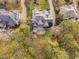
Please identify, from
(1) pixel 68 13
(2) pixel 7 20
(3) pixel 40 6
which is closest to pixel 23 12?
(3) pixel 40 6

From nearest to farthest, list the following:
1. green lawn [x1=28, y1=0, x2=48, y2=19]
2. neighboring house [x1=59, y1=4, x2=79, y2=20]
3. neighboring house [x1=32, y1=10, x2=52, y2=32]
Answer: neighboring house [x1=32, y1=10, x2=52, y2=32], neighboring house [x1=59, y1=4, x2=79, y2=20], green lawn [x1=28, y1=0, x2=48, y2=19]

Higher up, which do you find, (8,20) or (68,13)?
(68,13)

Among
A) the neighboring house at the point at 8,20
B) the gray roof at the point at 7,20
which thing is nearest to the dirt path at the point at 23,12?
the neighboring house at the point at 8,20

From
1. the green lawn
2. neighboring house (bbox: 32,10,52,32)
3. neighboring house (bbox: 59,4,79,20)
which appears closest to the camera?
neighboring house (bbox: 32,10,52,32)

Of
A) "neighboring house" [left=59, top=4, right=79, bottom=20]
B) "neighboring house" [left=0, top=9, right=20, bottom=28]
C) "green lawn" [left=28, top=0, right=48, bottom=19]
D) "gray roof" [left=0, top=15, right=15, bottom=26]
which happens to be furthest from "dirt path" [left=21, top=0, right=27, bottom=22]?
"neighboring house" [left=59, top=4, right=79, bottom=20]

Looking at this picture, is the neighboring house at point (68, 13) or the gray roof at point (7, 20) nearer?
the gray roof at point (7, 20)

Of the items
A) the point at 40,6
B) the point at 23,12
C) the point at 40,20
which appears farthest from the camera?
the point at 40,6

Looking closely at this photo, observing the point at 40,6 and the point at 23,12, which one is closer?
the point at 23,12

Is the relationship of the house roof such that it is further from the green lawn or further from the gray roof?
the green lawn

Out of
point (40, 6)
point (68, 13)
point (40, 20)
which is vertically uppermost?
point (40, 6)

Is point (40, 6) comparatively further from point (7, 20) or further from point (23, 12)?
point (7, 20)

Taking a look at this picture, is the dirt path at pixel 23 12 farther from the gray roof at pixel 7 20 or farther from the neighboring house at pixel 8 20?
the gray roof at pixel 7 20

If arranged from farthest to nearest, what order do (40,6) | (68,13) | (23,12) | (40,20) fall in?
1. (40,6)
2. (23,12)
3. (68,13)
4. (40,20)
